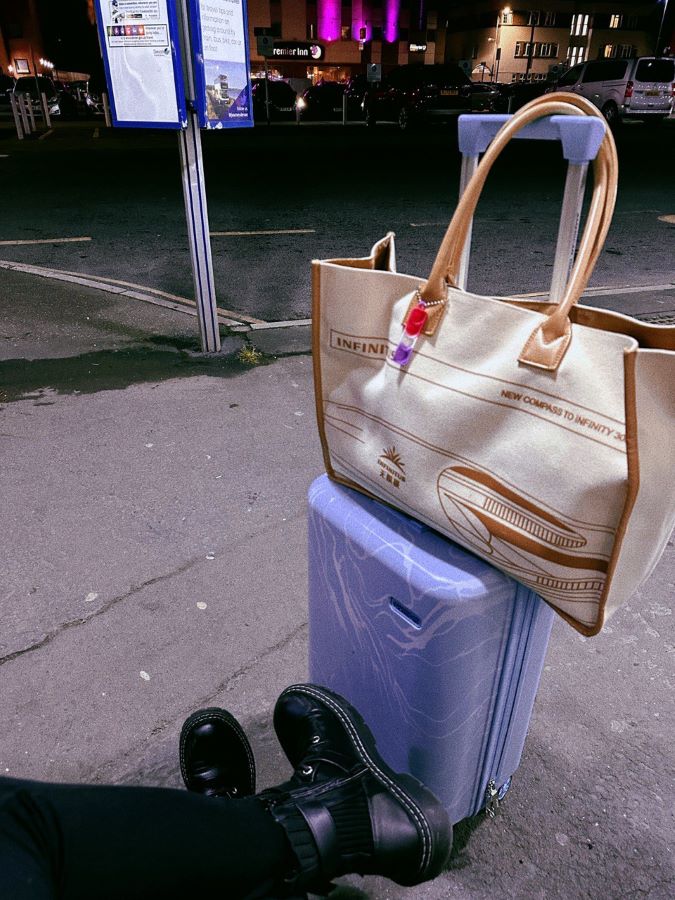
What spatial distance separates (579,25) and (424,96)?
35397 mm

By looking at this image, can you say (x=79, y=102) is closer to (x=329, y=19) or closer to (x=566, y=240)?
(x=329, y=19)

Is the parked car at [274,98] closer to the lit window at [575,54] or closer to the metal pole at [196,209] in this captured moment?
the metal pole at [196,209]

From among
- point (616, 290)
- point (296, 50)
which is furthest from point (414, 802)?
point (296, 50)

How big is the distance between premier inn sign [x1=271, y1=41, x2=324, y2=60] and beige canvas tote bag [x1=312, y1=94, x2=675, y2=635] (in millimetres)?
47856

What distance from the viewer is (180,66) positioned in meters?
3.78

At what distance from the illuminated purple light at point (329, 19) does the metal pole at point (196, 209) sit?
51738mm

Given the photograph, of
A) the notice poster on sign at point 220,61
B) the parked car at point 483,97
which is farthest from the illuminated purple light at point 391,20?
the notice poster on sign at point 220,61

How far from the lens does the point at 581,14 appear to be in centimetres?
4659

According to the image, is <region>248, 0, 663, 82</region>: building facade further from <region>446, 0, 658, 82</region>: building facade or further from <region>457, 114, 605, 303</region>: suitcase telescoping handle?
<region>457, 114, 605, 303</region>: suitcase telescoping handle

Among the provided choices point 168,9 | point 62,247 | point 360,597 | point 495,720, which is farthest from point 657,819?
point 62,247

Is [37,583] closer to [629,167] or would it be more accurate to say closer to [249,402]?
[249,402]

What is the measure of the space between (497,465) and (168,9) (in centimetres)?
372

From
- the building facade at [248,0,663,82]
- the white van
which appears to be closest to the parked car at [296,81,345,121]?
the white van

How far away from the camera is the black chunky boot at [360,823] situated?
4.43 ft
